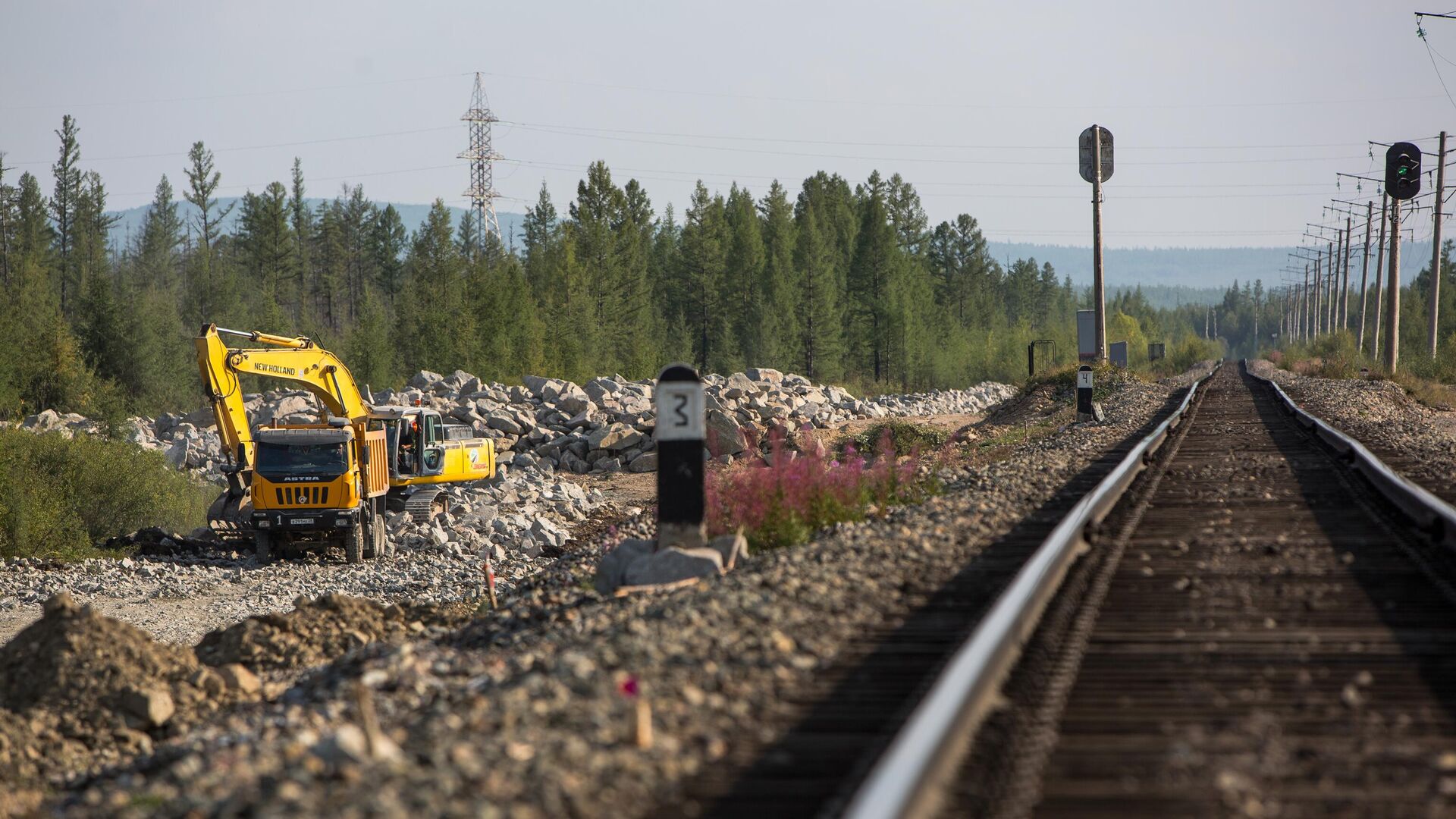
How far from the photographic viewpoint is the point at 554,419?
46062 mm

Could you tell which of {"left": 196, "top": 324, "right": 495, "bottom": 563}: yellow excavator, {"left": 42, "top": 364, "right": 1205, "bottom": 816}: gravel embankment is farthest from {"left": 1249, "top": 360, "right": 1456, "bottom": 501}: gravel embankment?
{"left": 196, "top": 324, "right": 495, "bottom": 563}: yellow excavator

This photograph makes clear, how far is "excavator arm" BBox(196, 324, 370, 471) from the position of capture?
24.2 m

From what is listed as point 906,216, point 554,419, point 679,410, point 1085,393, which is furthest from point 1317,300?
point 679,410

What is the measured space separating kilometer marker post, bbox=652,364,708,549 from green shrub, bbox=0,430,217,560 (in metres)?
18.3

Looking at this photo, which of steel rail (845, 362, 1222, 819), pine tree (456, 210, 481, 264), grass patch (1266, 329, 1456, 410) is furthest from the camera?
pine tree (456, 210, 481, 264)

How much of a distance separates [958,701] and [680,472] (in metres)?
6.14

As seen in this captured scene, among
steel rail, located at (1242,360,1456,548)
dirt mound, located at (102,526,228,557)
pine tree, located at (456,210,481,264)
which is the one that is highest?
pine tree, located at (456,210,481,264)

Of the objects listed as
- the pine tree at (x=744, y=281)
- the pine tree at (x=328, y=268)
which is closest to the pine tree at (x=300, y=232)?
the pine tree at (x=328, y=268)

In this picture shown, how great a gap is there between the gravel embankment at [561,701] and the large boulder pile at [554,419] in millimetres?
25707

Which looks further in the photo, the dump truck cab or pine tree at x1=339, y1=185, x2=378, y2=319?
pine tree at x1=339, y1=185, x2=378, y2=319

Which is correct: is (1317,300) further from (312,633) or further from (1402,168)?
(312,633)

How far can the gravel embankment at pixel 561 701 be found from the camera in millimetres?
4363

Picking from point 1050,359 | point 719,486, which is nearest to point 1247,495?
point 719,486

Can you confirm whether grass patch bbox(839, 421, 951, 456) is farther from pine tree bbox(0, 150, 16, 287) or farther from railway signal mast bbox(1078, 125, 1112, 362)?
pine tree bbox(0, 150, 16, 287)
